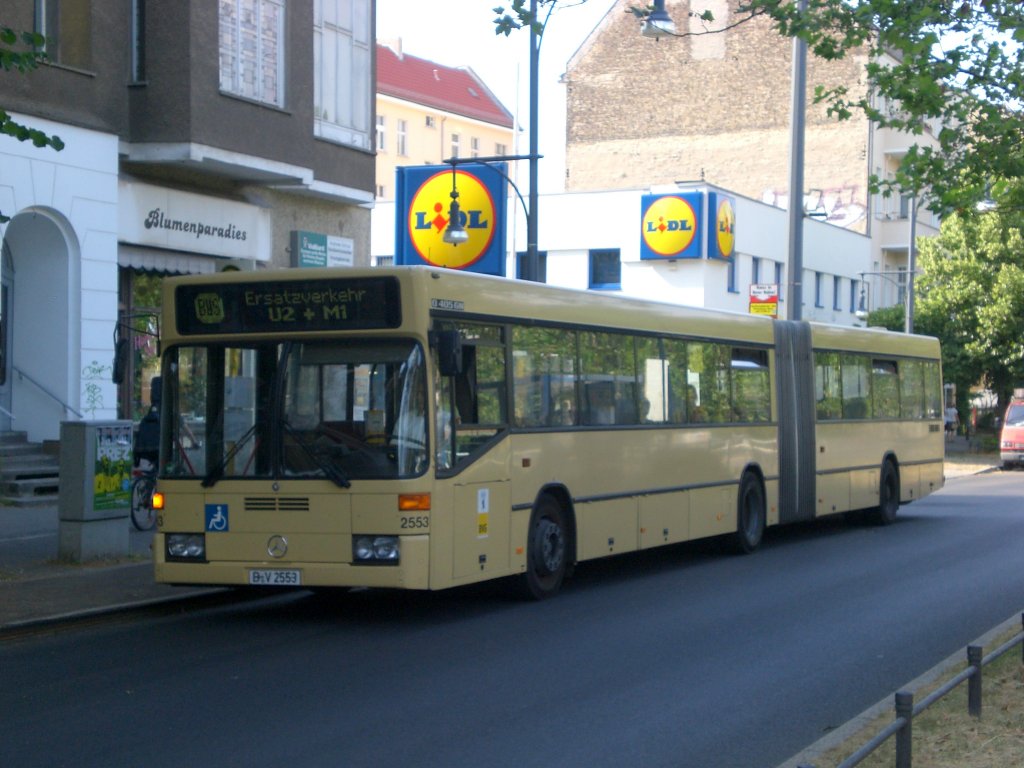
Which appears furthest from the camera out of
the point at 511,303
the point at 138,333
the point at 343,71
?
the point at 343,71

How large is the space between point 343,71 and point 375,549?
1588cm

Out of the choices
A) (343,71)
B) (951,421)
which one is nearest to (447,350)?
(343,71)

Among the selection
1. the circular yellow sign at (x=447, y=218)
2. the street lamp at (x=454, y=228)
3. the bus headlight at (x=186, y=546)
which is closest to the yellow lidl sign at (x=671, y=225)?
the circular yellow sign at (x=447, y=218)

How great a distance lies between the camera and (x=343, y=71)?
82.6 ft

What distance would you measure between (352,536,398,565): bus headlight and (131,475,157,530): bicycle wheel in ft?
23.8

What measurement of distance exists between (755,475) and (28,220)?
1054 cm

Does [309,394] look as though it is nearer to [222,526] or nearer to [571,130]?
[222,526]

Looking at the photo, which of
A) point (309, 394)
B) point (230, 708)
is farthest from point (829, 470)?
point (230, 708)

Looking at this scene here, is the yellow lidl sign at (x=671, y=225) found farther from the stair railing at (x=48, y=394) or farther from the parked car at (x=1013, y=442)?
the stair railing at (x=48, y=394)

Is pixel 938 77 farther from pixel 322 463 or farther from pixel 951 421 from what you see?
pixel 951 421

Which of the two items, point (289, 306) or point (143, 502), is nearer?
point (289, 306)

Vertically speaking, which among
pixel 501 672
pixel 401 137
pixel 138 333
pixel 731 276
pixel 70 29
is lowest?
pixel 501 672

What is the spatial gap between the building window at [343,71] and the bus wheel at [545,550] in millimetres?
12764

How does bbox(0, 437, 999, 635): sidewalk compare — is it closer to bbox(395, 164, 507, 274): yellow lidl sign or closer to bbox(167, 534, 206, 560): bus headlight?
bbox(167, 534, 206, 560): bus headlight
